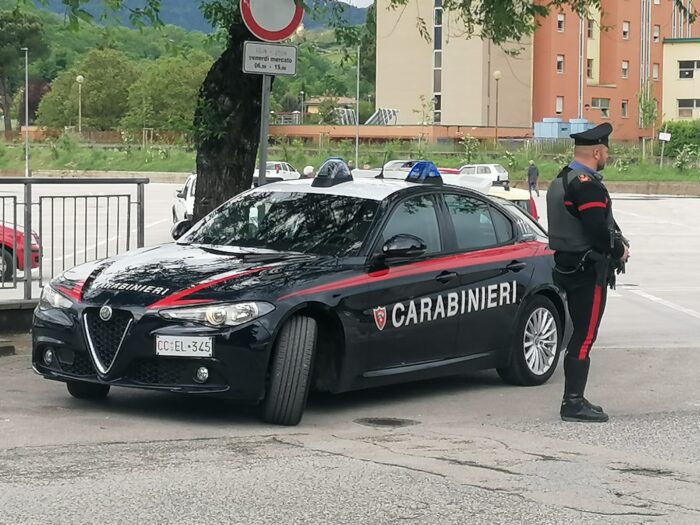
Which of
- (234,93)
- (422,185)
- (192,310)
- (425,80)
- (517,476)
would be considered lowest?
(517,476)

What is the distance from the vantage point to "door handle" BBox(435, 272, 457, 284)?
8.85m

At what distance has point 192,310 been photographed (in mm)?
7613

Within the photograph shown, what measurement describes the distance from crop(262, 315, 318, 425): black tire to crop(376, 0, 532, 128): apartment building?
8301cm

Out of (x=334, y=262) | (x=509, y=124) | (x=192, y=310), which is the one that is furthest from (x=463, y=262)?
(x=509, y=124)

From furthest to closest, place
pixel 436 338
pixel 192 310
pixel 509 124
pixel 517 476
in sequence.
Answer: pixel 509 124, pixel 436 338, pixel 192 310, pixel 517 476

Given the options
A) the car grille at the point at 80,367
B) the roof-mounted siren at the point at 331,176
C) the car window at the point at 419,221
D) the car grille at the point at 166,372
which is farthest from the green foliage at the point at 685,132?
the car grille at the point at 166,372

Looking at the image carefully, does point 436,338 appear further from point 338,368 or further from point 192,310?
point 192,310

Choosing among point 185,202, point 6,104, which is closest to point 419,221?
point 185,202

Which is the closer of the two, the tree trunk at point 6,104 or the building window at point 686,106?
the building window at point 686,106

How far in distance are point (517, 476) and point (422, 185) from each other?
309 centimetres

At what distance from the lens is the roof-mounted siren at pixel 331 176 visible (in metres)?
9.30

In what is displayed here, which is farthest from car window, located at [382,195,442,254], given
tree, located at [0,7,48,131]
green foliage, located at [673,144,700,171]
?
tree, located at [0,7,48,131]

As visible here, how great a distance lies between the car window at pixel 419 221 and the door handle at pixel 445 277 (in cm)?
18

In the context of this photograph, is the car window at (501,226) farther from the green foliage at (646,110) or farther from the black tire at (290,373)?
the green foliage at (646,110)
